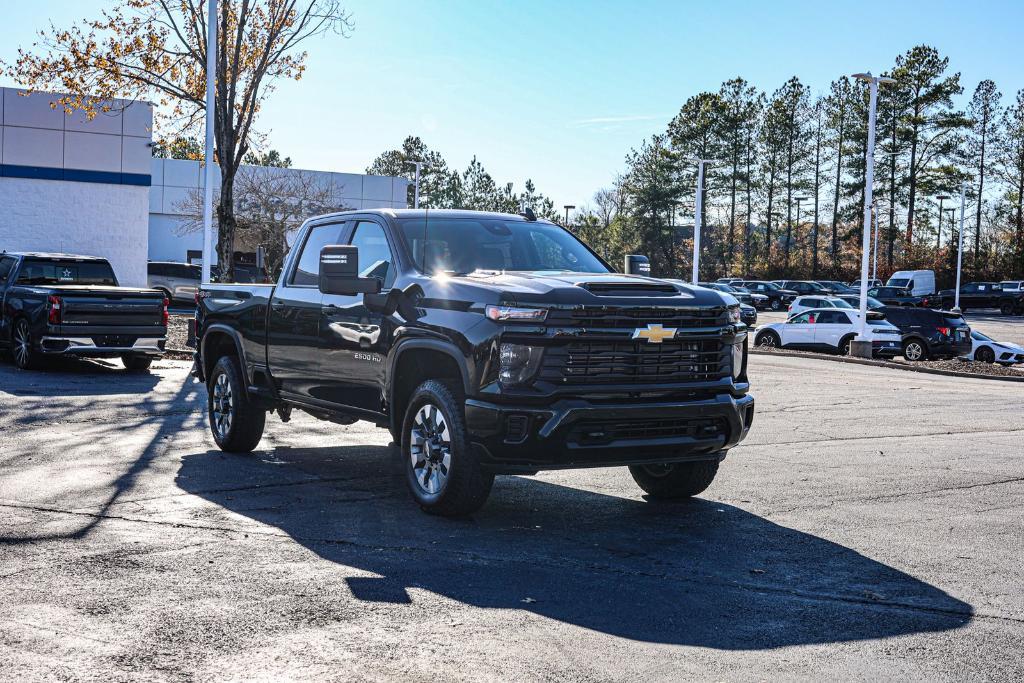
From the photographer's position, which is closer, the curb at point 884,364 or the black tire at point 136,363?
the black tire at point 136,363

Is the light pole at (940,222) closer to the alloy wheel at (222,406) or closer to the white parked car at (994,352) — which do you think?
the white parked car at (994,352)

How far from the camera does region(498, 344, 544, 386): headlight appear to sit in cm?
654

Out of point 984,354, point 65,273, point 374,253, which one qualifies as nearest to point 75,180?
point 65,273

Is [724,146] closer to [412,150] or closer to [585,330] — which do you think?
[412,150]

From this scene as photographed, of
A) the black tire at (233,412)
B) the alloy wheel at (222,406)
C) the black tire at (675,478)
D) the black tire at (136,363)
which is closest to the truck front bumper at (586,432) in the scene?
the black tire at (675,478)

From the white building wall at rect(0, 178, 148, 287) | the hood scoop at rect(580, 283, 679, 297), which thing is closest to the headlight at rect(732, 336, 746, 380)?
the hood scoop at rect(580, 283, 679, 297)

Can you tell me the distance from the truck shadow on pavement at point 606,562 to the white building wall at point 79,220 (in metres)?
28.7

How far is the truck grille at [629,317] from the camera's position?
6.55 metres

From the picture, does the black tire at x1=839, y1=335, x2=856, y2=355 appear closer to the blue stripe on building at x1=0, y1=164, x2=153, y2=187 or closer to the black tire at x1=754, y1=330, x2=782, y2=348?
the black tire at x1=754, y1=330, x2=782, y2=348

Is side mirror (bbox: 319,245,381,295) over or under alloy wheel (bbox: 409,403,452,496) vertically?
over

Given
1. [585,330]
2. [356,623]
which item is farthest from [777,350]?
[356,623]

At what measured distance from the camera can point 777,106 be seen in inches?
3332

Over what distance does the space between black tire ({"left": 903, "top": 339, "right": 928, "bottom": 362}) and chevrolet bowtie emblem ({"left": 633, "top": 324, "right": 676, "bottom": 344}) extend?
83.1ft

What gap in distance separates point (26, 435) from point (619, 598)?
24.1ft
